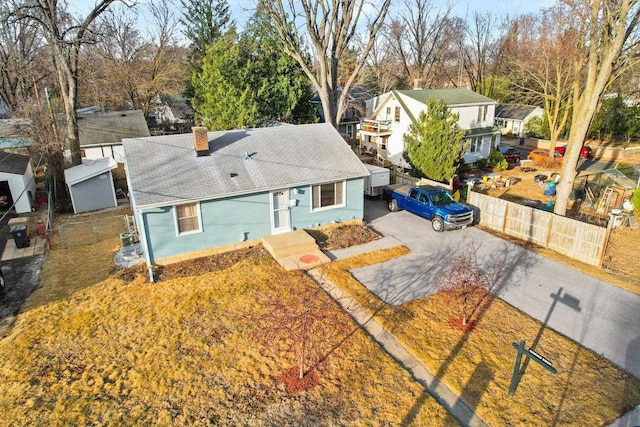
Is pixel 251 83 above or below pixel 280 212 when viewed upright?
above

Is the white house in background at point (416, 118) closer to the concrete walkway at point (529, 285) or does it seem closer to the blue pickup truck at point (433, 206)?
the blue pickup truck at point (433, 206)

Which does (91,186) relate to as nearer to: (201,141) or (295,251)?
(201,141)

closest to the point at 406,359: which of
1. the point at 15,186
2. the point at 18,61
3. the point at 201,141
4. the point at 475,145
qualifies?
the point at 201,141

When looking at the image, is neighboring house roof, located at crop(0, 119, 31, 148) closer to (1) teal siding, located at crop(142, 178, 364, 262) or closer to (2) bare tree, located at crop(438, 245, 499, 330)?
(1) teal siding, located at crop(142, 178, 364, 262)

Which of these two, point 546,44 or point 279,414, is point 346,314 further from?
point 546,44

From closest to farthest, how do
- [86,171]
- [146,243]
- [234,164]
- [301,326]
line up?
[301,326] < [146,243] < [234,164] < [86,171]

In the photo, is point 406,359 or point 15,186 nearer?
point 406,359

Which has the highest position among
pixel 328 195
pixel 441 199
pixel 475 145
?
pixel 475 145

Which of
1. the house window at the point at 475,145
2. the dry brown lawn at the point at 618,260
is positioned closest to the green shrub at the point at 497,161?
the house window at the point at 475,145
